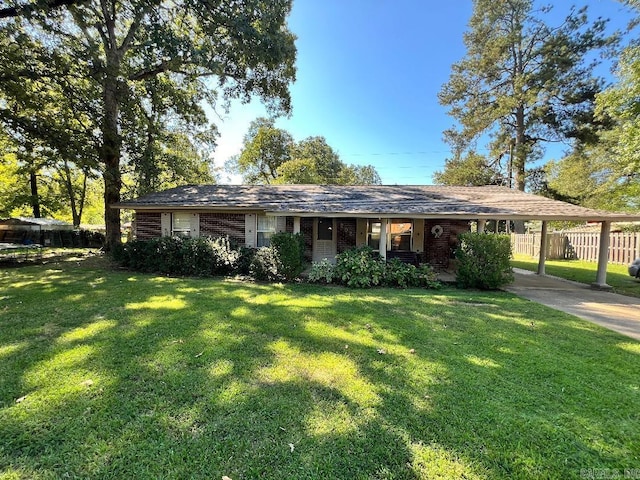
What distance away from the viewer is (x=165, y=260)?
10.0 meters

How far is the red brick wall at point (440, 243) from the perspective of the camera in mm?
12578

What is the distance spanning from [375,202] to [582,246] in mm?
14335

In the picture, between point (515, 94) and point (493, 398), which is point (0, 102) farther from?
point (515, 94)

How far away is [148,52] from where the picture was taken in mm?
10180

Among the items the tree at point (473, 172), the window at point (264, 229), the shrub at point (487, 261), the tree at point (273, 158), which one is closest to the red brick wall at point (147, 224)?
the window at point (264, 229)

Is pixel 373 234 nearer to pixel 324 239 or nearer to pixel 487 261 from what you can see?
pixel 324 239

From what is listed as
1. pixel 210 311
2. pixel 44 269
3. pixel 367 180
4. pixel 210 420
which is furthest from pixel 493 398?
pixel 367 180

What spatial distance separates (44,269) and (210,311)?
9.22m

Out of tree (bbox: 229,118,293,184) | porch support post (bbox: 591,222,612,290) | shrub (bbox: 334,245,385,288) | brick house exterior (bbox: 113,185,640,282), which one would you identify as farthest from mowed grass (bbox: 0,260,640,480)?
tree (bbox: 229,118,293,184)

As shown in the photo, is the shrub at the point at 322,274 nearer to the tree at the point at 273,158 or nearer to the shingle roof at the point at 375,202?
the shingle roof at the point at 375,202

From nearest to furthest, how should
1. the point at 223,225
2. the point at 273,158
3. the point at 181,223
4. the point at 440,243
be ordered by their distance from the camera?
1. the point at 223,225
2. the point at 181,223
3. the point at 440,243
4. the point at 273,158

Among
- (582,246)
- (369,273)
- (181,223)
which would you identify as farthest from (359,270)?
(582,246)

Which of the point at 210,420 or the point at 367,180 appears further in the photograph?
the point at 367,180

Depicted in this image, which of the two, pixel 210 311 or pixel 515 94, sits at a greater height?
pixel 515 94
